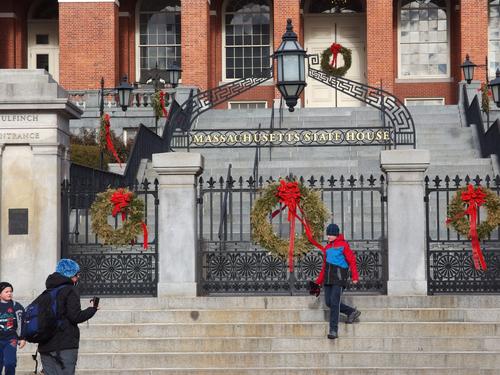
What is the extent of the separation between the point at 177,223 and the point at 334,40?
84.0 ft

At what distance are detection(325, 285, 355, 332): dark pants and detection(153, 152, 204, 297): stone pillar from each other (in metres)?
2.22

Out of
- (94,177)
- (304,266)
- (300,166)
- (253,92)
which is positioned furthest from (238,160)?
(253,92)

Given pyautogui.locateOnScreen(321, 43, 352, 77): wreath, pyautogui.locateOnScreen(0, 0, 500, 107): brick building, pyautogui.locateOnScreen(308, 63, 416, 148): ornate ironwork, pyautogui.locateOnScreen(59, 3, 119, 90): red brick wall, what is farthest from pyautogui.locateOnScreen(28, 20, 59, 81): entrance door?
pyautogui.locateOnScreen(308, 63, 416, 148): ornate ironwork

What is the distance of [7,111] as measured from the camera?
16.2 meters

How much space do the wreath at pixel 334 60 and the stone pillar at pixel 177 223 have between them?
67.2 feet

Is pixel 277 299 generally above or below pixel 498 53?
below

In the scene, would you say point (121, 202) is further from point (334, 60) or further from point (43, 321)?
point (334, 60)

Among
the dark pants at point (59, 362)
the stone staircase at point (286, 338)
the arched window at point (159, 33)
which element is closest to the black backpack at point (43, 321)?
the dark pants at point (59, 362)

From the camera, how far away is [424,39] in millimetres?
40219

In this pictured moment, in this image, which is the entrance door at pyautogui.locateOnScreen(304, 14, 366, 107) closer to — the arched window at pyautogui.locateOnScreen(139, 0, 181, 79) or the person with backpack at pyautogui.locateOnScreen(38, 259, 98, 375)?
the arched window at pyautogui.locateOnScreen(139, 0, 181, 79)

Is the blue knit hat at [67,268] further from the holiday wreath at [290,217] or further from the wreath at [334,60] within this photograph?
the wreath at [334,60]

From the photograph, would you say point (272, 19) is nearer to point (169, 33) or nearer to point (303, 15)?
point (303, 15)

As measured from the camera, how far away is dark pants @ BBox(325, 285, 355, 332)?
14.1 metres

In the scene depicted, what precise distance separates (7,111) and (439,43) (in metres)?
26.0
